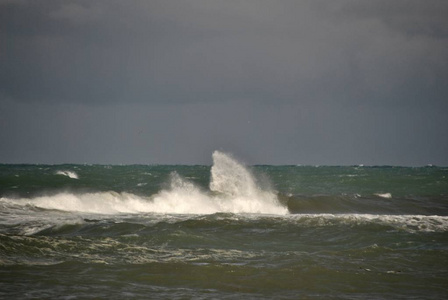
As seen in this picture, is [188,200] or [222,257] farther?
[188,200]

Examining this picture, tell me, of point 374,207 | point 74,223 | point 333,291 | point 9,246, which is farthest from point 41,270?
point 374,207

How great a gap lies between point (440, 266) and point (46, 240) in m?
8.27

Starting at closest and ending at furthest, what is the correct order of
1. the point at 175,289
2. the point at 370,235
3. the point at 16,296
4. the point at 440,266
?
the point at 16,296 < the point at 175,289 < the point at 440,266 < the point at 370,235

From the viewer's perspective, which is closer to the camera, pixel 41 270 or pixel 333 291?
pixel 333 291

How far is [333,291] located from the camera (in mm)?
9008

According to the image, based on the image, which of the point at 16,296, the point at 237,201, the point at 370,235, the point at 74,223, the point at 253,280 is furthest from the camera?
the point at 237,201

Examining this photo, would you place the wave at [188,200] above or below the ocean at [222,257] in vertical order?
above

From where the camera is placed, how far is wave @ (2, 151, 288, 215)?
2559cm

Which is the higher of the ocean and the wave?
the wave

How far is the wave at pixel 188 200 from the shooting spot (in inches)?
1008

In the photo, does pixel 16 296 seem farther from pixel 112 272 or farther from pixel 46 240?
pixel 46 240

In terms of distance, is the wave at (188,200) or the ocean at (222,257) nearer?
the ocean at (222,257)

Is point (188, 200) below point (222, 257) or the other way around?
the other way around

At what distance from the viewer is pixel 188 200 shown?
2764 centimetres
